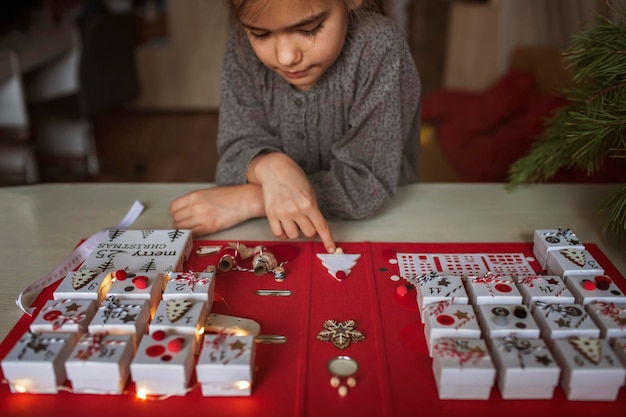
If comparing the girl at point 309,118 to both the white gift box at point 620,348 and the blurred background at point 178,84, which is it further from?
the blurred background at point 178,84

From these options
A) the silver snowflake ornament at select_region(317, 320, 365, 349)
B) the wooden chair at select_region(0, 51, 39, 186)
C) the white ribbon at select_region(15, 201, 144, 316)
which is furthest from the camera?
the wooden chair at select_region(0, 51, 39, 186)

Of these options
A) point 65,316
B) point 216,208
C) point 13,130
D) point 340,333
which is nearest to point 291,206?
point 216,208

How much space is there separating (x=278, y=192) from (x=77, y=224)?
0.37 metres

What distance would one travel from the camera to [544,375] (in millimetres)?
600

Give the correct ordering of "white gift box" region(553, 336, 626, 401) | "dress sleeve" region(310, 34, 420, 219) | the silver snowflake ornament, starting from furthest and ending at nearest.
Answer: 1. "dress sleeve" region(310, 34, 420, 219)
2. the silver snowflake ornament
3. "white gift box" region(553, 336, 626, 401)

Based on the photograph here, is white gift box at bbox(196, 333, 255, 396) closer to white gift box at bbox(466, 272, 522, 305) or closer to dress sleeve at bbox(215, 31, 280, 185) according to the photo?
white gift box at bbox(466, 272, 522, 305)

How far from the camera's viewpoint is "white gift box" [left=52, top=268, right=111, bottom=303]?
0.72 meters

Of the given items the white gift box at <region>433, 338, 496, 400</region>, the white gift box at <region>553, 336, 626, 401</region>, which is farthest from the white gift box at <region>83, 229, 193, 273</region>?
the white gift box at <region>553, 336, 626, 401</region>

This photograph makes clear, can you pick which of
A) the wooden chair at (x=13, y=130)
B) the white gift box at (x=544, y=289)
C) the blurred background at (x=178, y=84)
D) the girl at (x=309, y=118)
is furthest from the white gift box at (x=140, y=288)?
the wooden chair at (x=13, y=130)

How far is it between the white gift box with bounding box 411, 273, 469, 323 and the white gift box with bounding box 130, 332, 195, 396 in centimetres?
28

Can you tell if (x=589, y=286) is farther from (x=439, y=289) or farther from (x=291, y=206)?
(x=291, y=206)

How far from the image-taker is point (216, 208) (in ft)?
3.21

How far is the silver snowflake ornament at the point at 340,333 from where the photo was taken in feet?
2.29

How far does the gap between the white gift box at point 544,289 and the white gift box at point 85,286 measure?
0.52 meters
